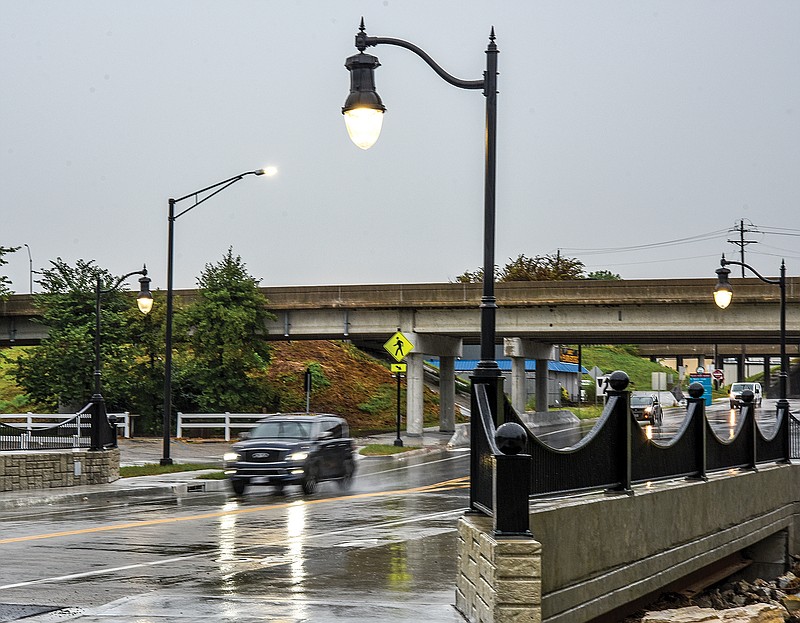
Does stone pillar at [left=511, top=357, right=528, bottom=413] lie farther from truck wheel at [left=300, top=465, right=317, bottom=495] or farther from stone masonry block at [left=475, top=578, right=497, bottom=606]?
stone masonry block at [left=475, top=578, right=497, bottom=606]

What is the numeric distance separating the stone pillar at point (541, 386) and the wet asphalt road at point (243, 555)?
4130 centimetres

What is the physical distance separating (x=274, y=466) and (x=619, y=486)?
14.6 metres

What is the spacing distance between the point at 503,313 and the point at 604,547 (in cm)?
4295

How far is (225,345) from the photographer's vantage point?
2073 inches

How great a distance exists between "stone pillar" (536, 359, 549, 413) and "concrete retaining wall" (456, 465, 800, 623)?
49.4 m

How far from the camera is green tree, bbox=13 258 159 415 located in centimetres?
5081

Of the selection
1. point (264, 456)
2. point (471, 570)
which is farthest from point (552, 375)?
point (471, 570)

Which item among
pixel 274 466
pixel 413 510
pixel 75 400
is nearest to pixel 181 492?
pixel 274 466

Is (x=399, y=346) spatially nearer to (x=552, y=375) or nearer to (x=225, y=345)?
(x=225, y=345)

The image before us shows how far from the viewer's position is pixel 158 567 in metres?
13.3

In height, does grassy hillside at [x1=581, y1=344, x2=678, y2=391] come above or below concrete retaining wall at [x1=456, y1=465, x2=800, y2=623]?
above

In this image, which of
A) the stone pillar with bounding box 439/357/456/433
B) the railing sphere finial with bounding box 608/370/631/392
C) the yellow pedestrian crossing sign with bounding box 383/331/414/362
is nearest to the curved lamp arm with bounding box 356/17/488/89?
the railing sphere finial with bounding box 608/370/631/392

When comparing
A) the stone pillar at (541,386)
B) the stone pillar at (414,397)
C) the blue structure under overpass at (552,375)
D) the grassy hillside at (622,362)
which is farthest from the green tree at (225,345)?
the grassy hillside at (622,362)

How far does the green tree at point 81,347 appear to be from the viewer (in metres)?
50.8
